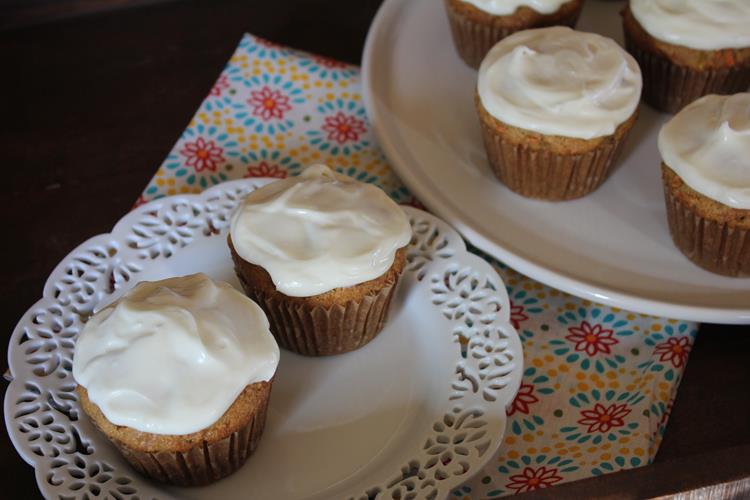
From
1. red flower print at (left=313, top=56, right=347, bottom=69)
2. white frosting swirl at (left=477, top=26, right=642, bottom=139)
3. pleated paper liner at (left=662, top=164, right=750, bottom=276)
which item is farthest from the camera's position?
red flower print at (left=313, top=56, right=347, bottom=69)

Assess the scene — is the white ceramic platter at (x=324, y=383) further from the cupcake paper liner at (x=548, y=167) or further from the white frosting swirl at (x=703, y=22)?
the white frosting swirl at (x=703, y=22)

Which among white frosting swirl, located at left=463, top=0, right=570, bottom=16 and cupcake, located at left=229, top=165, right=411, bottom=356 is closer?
cupcake, located at left=229, top=165, right=411, bottom=356

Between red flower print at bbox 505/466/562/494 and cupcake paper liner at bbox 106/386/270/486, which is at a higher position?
cupcake paper liner at bbox 106/386/270/486

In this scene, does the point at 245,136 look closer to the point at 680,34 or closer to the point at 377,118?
the point at 377,118

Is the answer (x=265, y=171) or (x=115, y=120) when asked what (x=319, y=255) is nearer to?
(x=265, y=171)

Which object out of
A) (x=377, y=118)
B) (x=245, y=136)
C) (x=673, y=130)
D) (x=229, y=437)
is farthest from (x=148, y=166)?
(x=673, y=130)

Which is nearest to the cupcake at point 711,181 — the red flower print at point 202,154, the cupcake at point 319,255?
the cupcake at point 319,255

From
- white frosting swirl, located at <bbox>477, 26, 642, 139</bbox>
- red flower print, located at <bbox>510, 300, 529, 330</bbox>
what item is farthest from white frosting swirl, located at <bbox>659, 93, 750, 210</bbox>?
red flower print, located at <bbox>510, 300, 529, 330</bbox>

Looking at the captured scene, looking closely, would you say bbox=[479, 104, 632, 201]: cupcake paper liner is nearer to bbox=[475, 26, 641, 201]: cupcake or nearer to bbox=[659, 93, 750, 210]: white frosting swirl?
bbox=[475, 26, 641, 201]: cupcake
